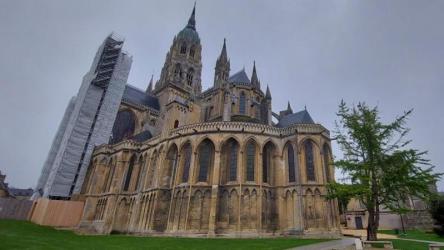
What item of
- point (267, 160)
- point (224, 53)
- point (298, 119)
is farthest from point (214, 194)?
point (224, 53)

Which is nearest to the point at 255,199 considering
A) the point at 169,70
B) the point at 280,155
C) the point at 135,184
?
the point at 280,155

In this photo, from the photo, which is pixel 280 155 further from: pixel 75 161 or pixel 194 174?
pixel 75 161

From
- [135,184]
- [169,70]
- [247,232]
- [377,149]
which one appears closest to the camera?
[377,149]

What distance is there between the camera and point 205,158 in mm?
23297

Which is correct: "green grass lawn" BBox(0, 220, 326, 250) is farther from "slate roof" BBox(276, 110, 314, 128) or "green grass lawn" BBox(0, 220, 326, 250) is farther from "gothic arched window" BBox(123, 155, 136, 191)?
"slate roof" BBox(276, 110, 314, 128)

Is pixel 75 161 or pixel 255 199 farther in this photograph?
pixel 75 161

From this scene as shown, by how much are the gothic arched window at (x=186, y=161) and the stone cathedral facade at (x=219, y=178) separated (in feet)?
0.31

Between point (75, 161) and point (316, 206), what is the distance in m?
28.1

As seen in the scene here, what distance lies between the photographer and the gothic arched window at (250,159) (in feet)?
72.7

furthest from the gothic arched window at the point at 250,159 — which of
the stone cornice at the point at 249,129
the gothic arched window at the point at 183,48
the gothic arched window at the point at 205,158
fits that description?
the gothic arched window at the point at 183,48

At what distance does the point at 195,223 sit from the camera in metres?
20.5

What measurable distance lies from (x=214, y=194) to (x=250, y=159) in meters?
4.57

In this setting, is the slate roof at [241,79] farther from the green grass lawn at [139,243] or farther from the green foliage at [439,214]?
the green foliage at [439,214]

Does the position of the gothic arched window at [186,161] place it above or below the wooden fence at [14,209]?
above
